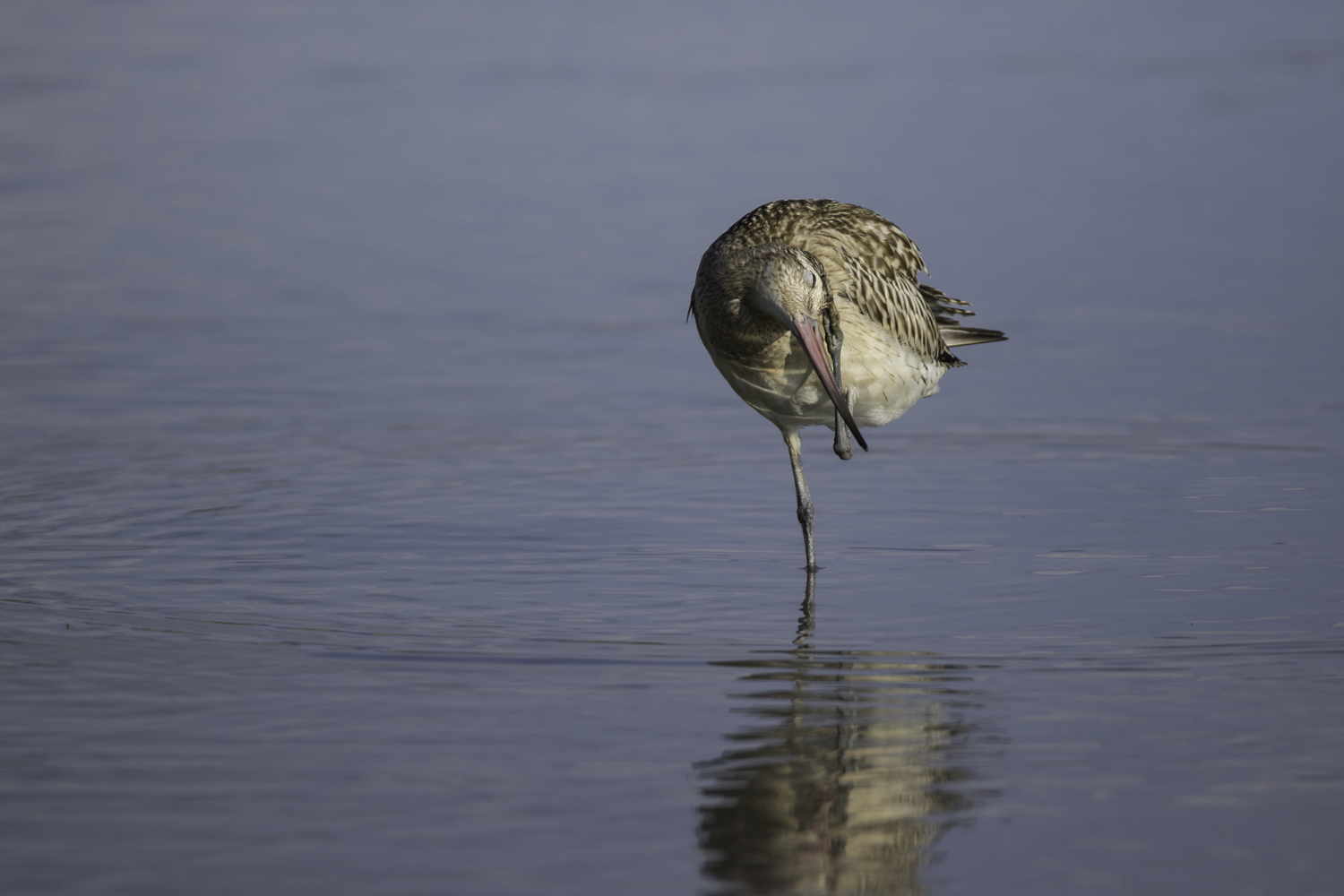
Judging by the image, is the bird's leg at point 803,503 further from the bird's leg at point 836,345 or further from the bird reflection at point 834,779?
the bird reflection at point 834,779

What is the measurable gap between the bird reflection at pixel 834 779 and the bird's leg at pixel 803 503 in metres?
1.18

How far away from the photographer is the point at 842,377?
24.2 feet

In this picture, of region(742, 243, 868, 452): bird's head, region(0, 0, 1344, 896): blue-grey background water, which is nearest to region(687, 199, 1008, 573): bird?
region(742, 243, 868, 452): bird's head

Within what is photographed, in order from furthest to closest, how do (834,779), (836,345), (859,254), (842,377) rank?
(859,254), (842,377), (836,345), (834,779)

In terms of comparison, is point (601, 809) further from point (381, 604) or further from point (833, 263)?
point (833, 263)

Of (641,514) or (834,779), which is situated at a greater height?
(641,514)

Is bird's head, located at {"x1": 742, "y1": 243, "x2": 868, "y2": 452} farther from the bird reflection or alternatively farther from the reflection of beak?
the bird reflection

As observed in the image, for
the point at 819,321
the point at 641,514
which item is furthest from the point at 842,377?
the point at 641,514

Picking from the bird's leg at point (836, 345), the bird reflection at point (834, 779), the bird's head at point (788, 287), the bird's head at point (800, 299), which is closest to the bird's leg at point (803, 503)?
the bird's leg at point (836, 345)

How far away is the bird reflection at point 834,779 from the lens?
4449 millimetres

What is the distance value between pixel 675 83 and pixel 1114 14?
8.31 meters

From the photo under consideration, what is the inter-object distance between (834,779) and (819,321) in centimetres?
237

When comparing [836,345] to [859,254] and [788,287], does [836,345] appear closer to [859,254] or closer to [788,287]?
[788,287]

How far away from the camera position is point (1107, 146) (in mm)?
16469
